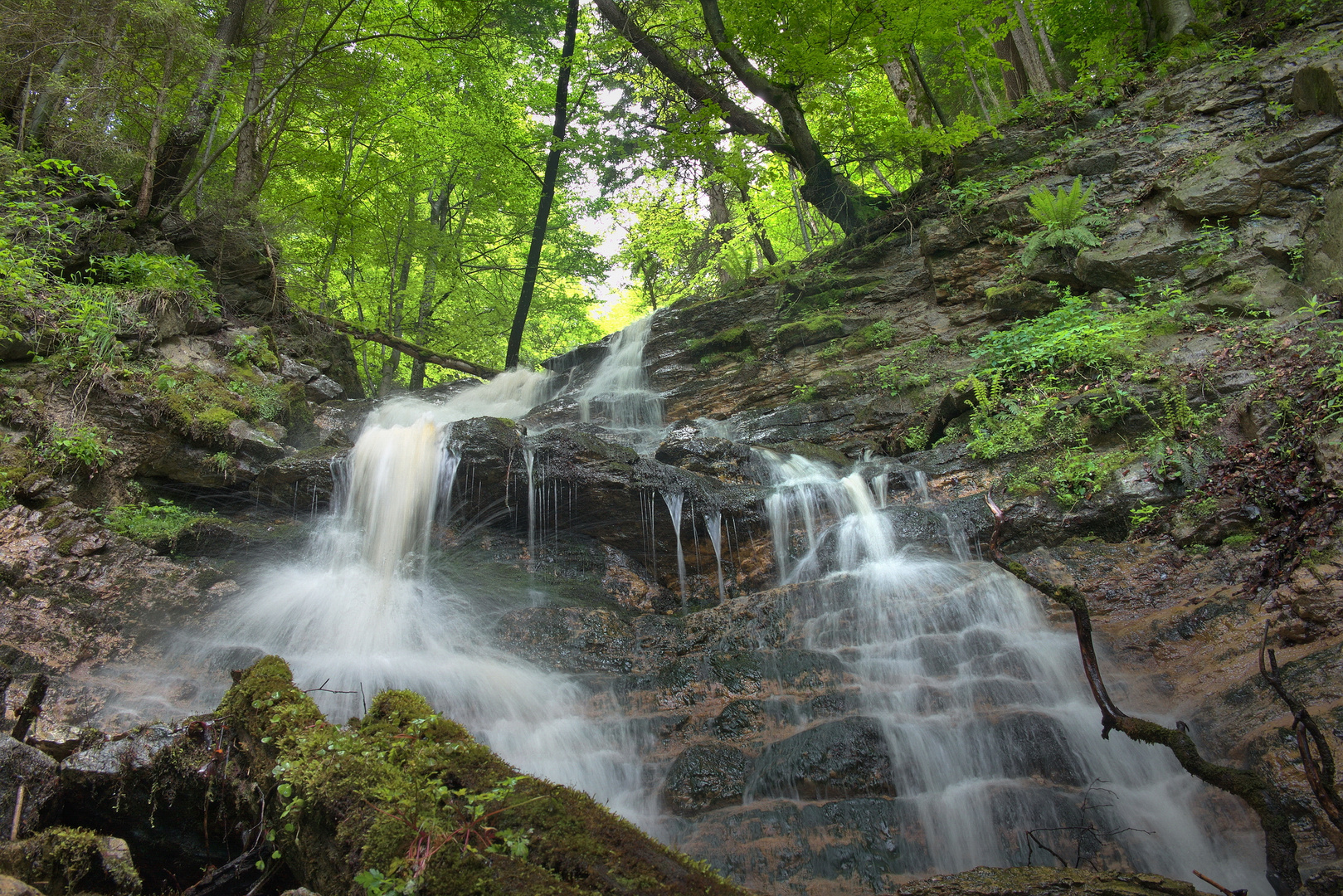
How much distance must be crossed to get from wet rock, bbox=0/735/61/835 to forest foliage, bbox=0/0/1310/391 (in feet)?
22.2

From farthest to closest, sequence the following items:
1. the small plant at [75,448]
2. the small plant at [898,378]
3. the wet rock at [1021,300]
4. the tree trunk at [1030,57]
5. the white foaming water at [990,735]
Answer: the tree trunk at [1030,57] → the small plant at [898,378] → the wet rock at [1021,300] → the small plant at [75,448] → the white foaming water at [990,735]

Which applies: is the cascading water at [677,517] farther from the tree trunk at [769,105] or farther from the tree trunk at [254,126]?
the tree trunk at [254,126]

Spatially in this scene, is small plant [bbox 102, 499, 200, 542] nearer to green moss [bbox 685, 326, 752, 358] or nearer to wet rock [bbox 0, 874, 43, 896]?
wet rock [bbox 0, 874, 43, 896]

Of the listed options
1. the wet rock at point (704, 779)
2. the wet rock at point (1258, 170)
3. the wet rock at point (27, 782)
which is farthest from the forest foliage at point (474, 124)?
the wet rock at point (704, 779)

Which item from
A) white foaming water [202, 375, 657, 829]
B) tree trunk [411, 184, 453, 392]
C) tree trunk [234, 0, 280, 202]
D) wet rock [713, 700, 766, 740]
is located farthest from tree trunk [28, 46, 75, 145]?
wet rock [713, 700, 766, 740]

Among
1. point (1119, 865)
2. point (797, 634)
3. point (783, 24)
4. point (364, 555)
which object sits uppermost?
point (783, 24)

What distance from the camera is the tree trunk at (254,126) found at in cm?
1086

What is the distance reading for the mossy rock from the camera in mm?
11906

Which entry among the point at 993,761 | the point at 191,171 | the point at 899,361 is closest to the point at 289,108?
the point at 191,171

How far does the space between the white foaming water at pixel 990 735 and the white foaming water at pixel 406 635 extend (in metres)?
1.63

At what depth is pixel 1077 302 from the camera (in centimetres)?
895

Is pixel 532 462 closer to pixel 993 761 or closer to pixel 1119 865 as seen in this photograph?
pixel 993 761

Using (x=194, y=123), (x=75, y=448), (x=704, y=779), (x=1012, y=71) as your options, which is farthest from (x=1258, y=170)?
(x=194, y=123)

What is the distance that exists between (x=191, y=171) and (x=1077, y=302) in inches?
566
